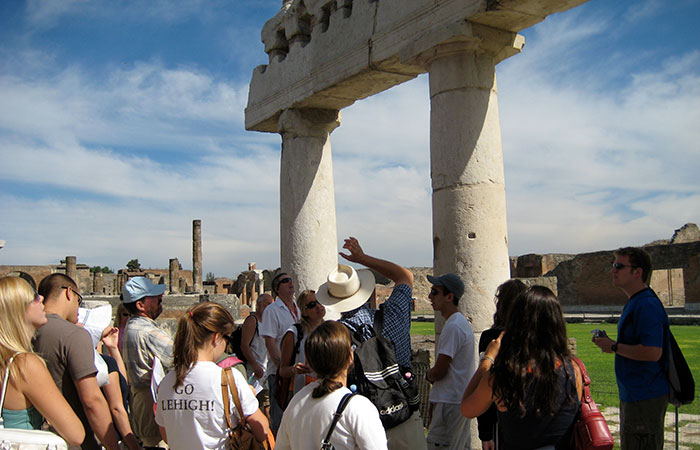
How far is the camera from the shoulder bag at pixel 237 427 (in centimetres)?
296

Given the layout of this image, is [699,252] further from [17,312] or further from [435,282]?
[17,312]

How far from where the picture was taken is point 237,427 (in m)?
2.99

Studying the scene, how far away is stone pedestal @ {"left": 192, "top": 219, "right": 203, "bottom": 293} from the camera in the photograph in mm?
38344

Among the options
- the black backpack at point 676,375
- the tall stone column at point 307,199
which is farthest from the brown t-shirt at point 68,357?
the tall stone column at point 307,199

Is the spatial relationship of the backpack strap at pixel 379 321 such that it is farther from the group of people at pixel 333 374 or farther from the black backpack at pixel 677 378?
the black backpack at pixel 677 378

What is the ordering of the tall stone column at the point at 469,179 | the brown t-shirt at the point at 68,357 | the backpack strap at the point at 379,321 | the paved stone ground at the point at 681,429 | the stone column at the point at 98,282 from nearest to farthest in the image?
the brown t-shirt at the point at 68,357 < the backpack strap at the point at 379,321 < the paved stone ground at the point at 681,429 < the tall stone column at the point at 469,179 < the stone column at the point at 98,282

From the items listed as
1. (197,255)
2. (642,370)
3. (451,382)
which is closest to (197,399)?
(451,382)

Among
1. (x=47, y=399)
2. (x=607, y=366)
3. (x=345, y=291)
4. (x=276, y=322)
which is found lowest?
(x=607, y=366)

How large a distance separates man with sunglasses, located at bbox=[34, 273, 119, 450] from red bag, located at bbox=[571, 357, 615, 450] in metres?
2.24

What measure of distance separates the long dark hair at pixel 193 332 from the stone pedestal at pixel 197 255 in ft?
117

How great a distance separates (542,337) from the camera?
278 centimetres

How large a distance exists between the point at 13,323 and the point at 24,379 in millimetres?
A: 261

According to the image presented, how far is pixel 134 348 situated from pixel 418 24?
411 centimetres

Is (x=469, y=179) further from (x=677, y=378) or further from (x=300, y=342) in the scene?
(x=677, y=378)
